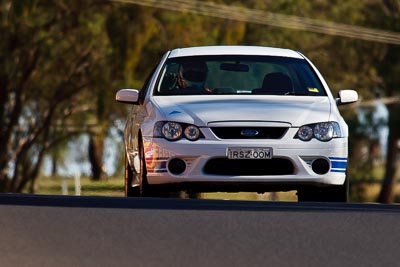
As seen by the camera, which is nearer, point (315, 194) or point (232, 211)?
point (232, 211)

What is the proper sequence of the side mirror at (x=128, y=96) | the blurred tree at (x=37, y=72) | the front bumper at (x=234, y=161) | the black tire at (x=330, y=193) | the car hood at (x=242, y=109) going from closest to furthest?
1. the front bumper at (x=234, y=161)
2. the car hood at (x=242, y=109)
3. the black tire at (x=330, y=193)
4. the side mirror at (x=128, y=96)
5. the blurred tree at (x=37, y=72)

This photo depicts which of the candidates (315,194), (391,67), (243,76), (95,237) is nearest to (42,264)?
(95,237)

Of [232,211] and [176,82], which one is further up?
[176,82]

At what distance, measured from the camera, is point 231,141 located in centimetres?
1343

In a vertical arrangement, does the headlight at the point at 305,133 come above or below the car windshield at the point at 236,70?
below

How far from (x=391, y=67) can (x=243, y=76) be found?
14881 millimetres

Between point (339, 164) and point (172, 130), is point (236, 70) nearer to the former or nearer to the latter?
point (172, 130)

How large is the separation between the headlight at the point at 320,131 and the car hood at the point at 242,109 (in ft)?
0.17

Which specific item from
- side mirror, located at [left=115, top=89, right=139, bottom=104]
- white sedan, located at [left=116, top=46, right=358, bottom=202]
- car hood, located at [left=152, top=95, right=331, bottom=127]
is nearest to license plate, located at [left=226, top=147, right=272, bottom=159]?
white sedan, located at [left=116, top=46, right=358, bottom=202]

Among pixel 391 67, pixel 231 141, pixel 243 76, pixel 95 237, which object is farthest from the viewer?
pixel 391 67

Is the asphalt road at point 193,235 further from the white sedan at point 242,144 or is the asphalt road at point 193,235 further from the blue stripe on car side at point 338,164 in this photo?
the blue stripe on car side at point 338,164

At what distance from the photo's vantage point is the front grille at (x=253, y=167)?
13453 millimetres

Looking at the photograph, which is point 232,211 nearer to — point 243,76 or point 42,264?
point 42,264

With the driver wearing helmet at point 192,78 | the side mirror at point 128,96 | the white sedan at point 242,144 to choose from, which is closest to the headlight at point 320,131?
the white sedan at point 242,144
